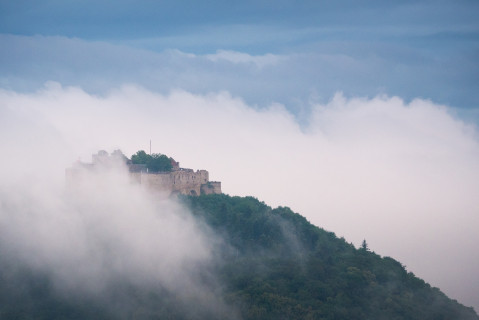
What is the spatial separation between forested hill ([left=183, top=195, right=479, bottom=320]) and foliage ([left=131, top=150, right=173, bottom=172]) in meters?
4.21

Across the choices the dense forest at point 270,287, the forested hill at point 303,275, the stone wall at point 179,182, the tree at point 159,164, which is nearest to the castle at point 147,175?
the stone wall at point 179,182

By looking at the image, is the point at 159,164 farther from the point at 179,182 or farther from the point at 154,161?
the point at 179,182

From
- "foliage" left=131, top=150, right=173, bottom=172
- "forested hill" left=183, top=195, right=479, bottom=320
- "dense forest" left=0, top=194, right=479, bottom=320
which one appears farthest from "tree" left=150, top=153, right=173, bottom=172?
"forested hill" left=183, top=195, right=479, bottom=320

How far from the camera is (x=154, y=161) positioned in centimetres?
7425

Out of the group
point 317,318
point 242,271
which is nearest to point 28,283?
point 242,271

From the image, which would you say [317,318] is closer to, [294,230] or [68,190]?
[294,230]

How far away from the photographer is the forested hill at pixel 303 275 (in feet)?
198

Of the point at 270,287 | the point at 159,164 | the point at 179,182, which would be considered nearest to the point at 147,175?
the point at 159,164

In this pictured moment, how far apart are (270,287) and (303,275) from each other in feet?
14.1

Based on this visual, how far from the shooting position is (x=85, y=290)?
61.5 metres

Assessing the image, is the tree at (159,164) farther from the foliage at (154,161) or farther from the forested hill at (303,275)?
the forested hill at (303,275)

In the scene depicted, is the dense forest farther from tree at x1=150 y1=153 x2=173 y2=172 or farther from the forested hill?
tree at x1=150 y1=153 x2=173 y2=172

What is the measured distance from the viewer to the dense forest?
5878 cm

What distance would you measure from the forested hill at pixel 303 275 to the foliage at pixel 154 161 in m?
4.21
